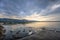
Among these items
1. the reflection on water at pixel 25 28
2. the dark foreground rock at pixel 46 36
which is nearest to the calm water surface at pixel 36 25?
the reflection on water at pixel 25 28

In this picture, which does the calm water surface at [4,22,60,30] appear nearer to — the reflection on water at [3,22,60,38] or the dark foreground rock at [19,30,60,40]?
the reflection on water at [3,22,60,38]

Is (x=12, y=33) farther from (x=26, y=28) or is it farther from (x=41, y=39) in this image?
(x=41, y=39)

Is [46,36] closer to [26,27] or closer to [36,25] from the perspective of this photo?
[36,25]

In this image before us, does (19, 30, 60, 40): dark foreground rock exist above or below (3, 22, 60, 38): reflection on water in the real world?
below

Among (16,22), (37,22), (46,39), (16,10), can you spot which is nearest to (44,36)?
(46,39)

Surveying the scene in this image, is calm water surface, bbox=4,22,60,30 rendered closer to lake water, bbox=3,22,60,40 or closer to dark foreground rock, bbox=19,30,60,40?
lake water, bbox=3,22,60,40

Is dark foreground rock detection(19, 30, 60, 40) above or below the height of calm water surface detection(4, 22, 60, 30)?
below

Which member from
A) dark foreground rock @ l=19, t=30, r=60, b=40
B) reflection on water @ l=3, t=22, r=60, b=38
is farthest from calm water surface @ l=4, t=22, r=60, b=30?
dark foreground rock @ l=19, t=30, r=60, b=40

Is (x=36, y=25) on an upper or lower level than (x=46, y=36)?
upper

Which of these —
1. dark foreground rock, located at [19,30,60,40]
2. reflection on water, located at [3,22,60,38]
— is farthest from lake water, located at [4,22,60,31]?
dark foreground rock, located at [19,30,60,40]

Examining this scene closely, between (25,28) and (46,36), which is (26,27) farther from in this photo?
(46,36)

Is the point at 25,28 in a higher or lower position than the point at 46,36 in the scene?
higher

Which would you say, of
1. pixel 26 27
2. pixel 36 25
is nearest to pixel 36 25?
pixel 36 25

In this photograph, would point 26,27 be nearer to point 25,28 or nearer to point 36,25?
point 25,28
